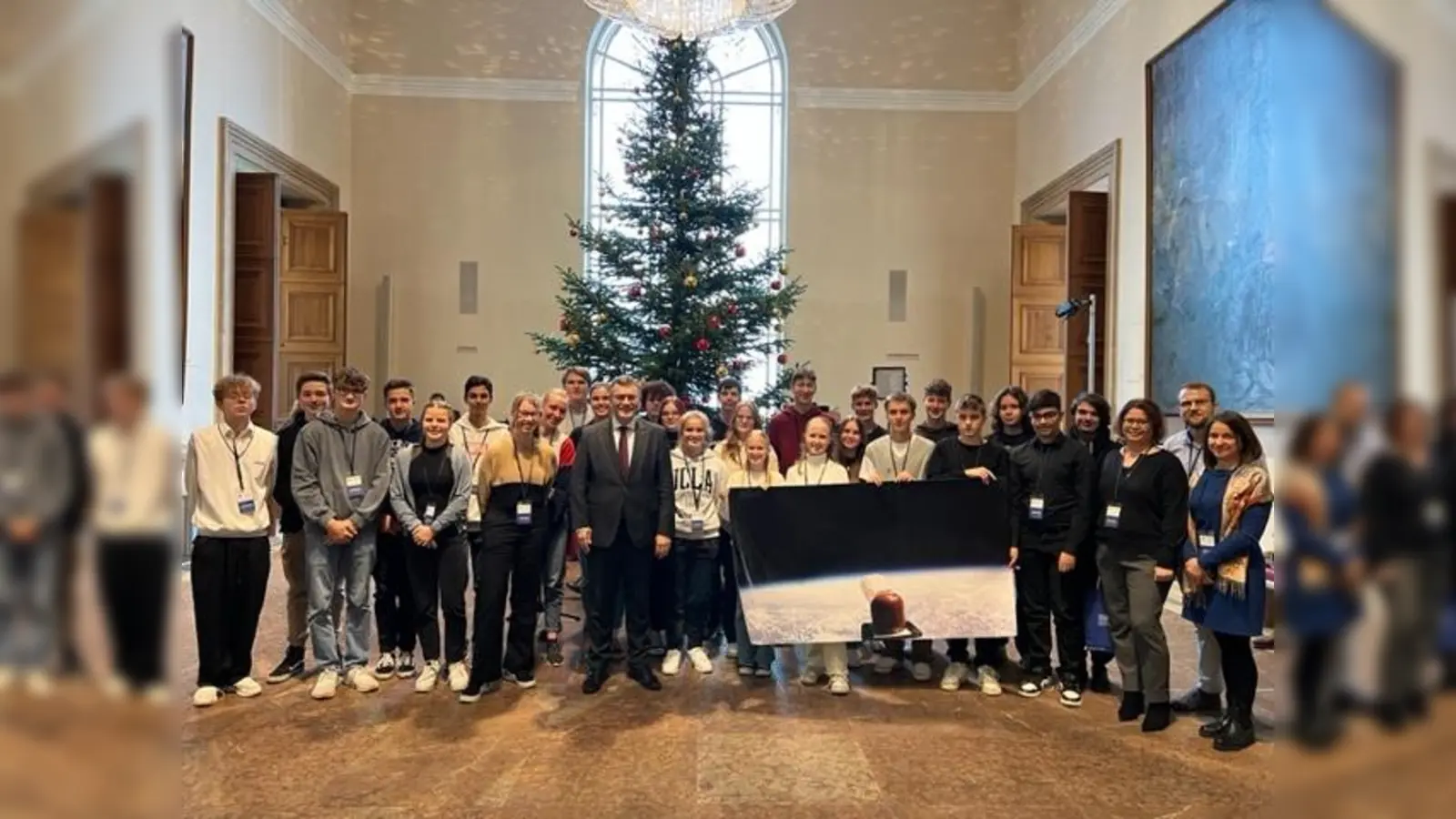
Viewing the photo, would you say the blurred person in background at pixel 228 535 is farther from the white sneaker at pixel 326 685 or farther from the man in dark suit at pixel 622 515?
the man in dark suit at pixel 622 515

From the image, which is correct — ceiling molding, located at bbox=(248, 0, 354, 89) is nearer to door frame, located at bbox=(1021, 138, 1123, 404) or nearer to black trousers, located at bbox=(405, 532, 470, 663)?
black trousers, located at bbox=(405, 532, 470, 663)

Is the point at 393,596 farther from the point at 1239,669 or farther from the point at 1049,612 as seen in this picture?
the point at 1239,669

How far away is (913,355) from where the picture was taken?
12.9 m

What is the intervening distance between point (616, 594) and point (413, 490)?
47.7 inches

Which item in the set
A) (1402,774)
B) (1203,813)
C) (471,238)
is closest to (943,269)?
(471,238)

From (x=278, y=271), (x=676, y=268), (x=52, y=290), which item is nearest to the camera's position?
(x=52, y=290)

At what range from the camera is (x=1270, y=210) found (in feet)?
4.24

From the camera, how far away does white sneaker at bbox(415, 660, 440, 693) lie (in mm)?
4750

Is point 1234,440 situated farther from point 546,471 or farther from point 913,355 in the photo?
point 913,355

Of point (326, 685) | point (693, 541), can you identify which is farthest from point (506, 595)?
point (693, 541)

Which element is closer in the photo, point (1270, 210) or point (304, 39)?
point (1270, 210)

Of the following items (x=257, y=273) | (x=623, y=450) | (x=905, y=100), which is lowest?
(x=623, y=450)

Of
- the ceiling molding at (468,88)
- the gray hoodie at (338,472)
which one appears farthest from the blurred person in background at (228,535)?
the ceiling molding at (468,88)

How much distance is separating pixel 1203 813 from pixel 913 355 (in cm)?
988
